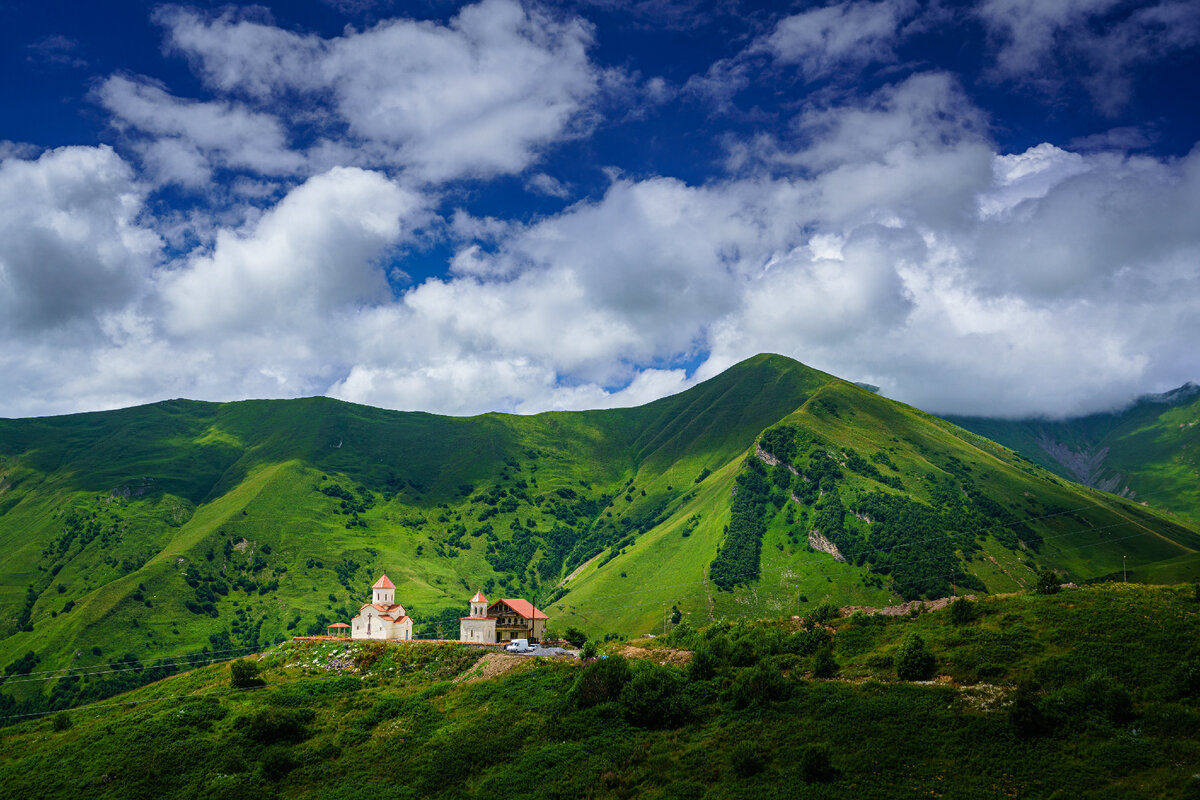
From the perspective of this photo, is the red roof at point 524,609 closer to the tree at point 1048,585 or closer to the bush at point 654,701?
the bush at point 654,701

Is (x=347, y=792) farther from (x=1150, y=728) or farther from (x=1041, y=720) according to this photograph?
(x=1150, y=728)

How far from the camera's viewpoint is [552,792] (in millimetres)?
59625

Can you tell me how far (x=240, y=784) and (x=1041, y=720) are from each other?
6810 cm

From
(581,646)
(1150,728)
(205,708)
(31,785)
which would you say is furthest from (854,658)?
(31,785)

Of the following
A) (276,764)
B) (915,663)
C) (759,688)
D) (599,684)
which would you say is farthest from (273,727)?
(915,663)

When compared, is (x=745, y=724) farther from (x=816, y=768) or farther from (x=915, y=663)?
(x=915, y=663)

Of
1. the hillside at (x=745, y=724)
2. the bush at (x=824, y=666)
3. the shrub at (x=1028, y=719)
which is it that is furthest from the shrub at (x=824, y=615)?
the shrub at (x=1028, y=719)

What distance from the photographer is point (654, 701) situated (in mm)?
69438

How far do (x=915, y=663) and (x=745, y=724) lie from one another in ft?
54.3

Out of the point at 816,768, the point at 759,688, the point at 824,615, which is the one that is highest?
the point at 824,615

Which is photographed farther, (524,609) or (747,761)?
(524,609)

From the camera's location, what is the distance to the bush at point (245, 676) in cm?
9206

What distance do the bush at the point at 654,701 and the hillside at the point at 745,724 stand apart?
22 centimetres

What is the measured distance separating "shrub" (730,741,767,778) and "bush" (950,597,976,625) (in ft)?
98.9
